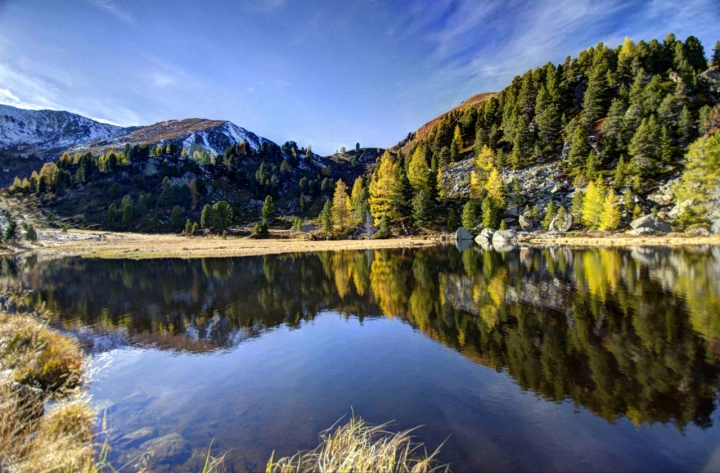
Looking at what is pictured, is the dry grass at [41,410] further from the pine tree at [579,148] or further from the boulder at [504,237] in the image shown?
the pine tree at [579,148]

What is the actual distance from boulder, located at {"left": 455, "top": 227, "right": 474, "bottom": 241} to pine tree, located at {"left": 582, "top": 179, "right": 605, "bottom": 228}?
2279 centimetres

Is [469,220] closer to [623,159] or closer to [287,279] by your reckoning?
[623,159]

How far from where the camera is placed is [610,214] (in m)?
63.8

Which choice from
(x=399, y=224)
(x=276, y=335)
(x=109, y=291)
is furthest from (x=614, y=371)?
(x=399, y=224)

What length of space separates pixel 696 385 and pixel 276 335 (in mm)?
16155

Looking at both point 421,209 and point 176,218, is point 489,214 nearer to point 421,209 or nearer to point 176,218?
point 421,209

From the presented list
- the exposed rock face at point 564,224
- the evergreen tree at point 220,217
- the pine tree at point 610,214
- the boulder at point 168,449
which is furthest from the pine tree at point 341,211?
the boulder at point 168,449

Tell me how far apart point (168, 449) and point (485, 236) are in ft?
236

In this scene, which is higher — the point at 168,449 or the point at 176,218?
the point at 176,218

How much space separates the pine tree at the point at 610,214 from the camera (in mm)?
63688

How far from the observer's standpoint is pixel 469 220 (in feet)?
256

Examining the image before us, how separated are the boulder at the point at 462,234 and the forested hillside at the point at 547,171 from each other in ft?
8.45

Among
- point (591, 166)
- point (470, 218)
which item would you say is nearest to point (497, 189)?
point (470, 218)

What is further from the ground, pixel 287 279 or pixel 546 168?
pixel 546 168
